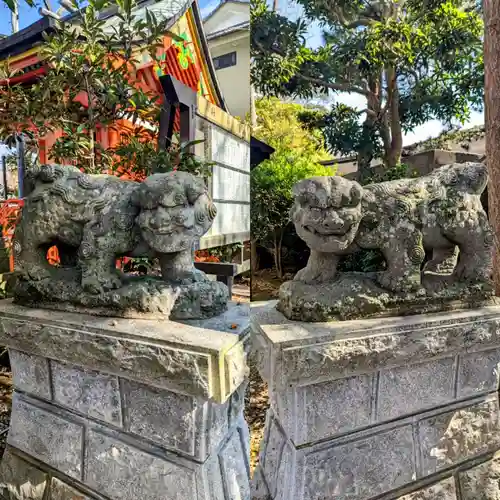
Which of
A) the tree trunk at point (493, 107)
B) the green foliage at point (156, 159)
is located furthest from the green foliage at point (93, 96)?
the tree trunk at point (493, 107)

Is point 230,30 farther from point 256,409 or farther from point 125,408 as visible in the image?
point 256,409

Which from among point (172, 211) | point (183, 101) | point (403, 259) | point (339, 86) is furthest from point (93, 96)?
point (403, 259)

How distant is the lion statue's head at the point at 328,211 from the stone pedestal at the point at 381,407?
286 millimetres

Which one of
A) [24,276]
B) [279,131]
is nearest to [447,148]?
[279,131]

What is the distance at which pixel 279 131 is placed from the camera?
1461 millimetres

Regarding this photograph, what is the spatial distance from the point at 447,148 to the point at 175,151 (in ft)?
3.99

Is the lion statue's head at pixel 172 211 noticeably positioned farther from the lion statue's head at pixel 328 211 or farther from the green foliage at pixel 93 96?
the green foliage at pixel 93 96

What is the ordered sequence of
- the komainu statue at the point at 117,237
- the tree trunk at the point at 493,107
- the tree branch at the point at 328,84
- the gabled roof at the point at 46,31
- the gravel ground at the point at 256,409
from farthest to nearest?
1. the gravel ground at the point at 256,409
2. the tree trunk at the point at 493,107
3. the gabled roof at the point at 46,31
4. the tree branch at the point at 328,84
5. the komainu statue at the point at 117,237

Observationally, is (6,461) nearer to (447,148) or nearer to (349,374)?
(349,374)

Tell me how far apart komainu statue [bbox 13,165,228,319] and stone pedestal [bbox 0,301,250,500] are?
0.07 m

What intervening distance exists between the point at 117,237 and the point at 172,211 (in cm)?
23

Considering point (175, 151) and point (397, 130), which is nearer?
point (397, 130)

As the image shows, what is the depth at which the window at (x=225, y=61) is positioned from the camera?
4.89 ft

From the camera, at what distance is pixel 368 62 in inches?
54.7
